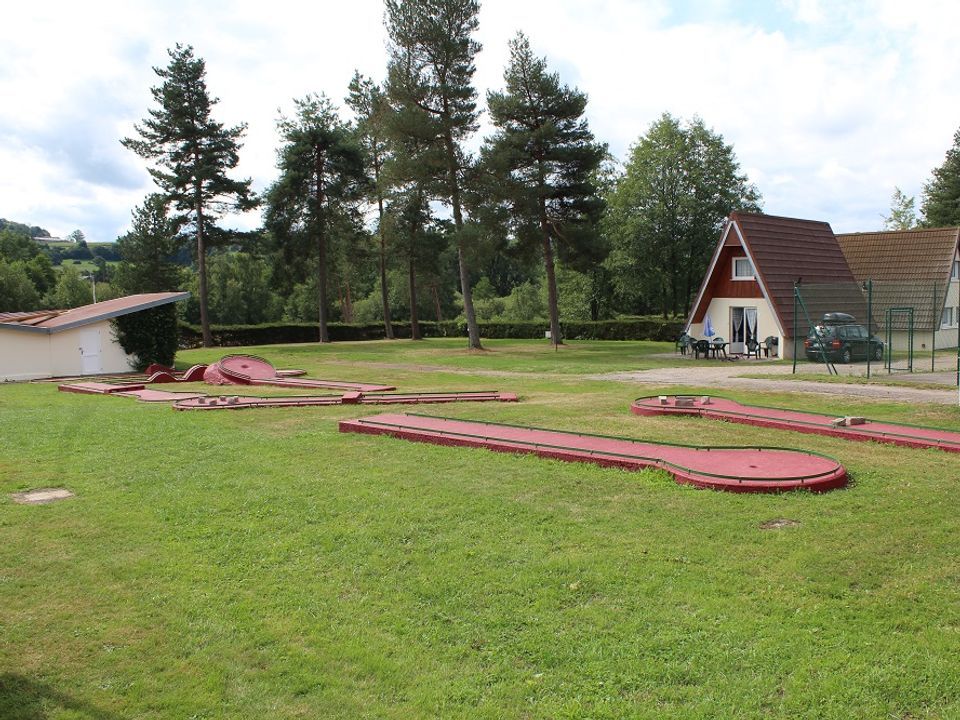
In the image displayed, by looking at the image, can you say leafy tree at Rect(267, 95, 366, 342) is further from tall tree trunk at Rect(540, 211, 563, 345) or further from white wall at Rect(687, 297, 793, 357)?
white wall at Rect(687, 297, 793, 357)

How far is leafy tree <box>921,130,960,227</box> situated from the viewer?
54.6 metres

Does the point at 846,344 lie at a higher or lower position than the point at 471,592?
higher

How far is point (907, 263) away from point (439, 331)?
3373 centimetres

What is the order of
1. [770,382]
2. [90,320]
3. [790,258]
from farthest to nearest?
[790,258], [90,320], [770,382]

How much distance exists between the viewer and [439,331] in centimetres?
5919

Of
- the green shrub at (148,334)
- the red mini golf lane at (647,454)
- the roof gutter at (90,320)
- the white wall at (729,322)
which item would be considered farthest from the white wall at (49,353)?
the white wall at (729,322)

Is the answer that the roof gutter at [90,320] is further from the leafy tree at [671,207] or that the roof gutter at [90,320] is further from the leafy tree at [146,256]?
the leafy tree at [671,207]


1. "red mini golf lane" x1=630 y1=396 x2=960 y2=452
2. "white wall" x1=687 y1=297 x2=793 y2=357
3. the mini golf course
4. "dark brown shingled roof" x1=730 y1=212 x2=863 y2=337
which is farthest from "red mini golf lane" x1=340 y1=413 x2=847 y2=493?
"white wall" x1=687 y1=297 x2=793 y2=357

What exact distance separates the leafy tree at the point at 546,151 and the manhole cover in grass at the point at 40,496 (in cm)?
2937

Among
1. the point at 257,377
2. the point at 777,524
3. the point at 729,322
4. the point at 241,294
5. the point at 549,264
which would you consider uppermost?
the point at 241,294

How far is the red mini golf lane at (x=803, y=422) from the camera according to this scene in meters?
10.4

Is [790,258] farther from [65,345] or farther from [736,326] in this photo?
[65,345]

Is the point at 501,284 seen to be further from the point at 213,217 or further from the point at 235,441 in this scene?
the point at 235,441

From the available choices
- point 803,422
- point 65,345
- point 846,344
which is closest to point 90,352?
point 65,345
